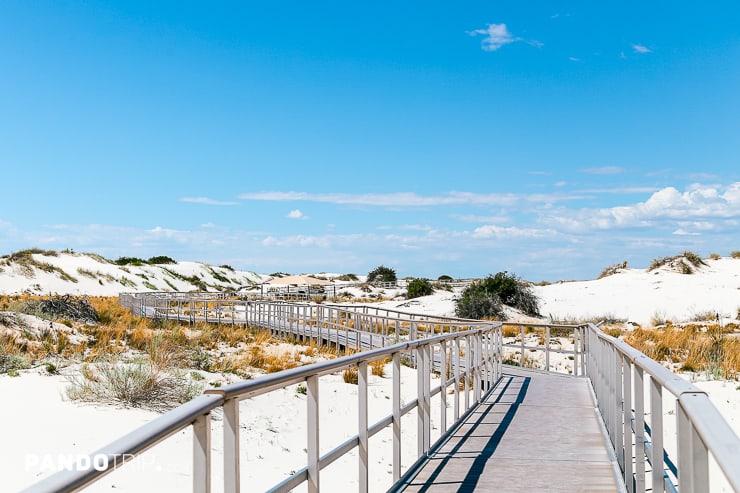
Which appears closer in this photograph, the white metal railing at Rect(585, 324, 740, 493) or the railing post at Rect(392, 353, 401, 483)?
the white metal railing at Rect(585, 324, 740, 493)

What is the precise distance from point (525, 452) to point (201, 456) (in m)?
5.86

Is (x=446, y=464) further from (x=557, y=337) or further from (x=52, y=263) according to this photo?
(x=52, y=263)

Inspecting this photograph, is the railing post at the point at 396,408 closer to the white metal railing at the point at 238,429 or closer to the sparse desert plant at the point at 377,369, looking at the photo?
the white metal railing at the point at 238,429

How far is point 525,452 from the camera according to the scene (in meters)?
8.38

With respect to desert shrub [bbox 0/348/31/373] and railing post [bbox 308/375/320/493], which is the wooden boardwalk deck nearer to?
railing post [bbox 308/375/320/493]

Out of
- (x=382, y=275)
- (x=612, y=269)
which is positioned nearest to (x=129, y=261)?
(x=382, y=275)

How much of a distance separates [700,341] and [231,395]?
2309 cm

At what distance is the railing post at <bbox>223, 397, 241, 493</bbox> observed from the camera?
12.3 ft

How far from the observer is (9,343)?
691 inches

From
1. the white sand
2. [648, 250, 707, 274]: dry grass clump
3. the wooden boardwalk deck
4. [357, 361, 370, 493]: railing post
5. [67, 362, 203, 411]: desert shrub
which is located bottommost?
the white sand

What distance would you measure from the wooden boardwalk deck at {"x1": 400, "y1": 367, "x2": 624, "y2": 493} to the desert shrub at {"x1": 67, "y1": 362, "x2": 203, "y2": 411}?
5230mm

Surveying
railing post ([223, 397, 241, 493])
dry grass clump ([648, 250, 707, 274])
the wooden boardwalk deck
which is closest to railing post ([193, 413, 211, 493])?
railing post ([223, 397, 241, 493])

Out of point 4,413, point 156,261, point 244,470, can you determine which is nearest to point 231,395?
point 244,470

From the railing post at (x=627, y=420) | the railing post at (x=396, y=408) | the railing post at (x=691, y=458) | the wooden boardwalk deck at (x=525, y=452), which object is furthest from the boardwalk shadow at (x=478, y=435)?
the railing post at (x=691, y=458)
